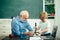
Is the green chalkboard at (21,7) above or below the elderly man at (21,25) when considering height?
above

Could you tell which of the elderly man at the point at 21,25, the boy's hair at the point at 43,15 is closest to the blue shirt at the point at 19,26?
the elderly man at the point at 21,25

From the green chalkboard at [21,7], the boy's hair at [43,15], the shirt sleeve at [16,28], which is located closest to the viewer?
the shirt sleeve at [16,28]

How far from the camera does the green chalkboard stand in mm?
4012

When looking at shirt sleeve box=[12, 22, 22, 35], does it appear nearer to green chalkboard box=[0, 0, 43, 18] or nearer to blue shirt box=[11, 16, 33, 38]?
blue shirt box=[11, 16, 33, 38]

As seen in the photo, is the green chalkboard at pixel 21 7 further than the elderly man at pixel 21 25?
Yes

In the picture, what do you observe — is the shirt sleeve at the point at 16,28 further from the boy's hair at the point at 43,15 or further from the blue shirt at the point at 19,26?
the boy's hair at the point at 43,15

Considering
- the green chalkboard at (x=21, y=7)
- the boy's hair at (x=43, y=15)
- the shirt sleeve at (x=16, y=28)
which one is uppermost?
the green chalkboard at (x=21, y=7)

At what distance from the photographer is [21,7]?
402cm

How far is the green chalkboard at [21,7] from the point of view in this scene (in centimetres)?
401

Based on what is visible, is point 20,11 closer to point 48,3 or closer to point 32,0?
point 32,0

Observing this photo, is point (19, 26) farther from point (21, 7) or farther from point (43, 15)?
point (43, 15)

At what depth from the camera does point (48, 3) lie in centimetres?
400

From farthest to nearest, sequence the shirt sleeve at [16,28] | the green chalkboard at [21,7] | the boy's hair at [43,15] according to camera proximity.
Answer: the green chalkboard at [21,7] < the boy's hair at [43,15] < the shirt sleeve at [16,28]

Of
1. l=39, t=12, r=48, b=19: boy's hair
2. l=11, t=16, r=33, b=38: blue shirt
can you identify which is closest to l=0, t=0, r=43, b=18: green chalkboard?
l=39, t=12, r=48, b=19: boy's hair
